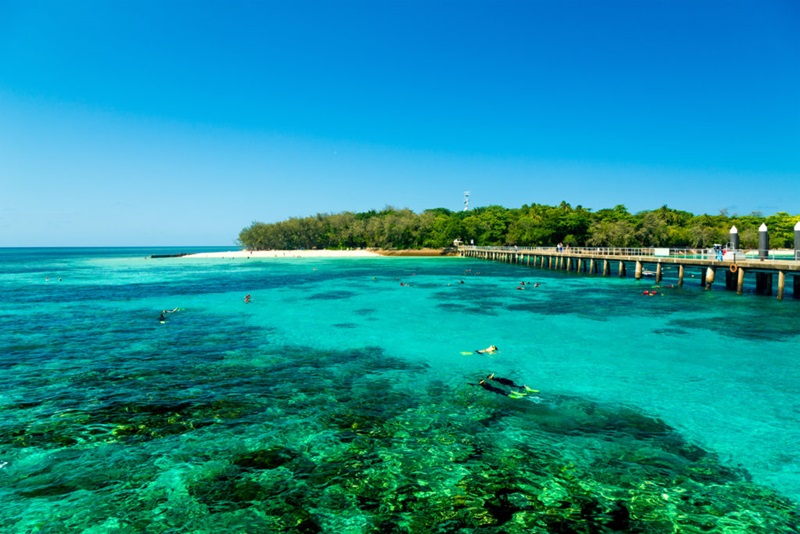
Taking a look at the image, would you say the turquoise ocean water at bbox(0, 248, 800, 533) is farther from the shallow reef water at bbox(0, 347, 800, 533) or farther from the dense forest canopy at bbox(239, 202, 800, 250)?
the dense forest canopy at bbox(239, 202, 800, 250)

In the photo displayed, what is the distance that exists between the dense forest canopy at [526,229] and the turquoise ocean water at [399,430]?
93.8 meters

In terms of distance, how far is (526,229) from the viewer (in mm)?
121062

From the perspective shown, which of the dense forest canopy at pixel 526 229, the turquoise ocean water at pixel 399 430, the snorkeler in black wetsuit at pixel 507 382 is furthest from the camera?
the dense forest canopy at pixel 526 229

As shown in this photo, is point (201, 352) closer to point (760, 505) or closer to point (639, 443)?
point (639, 443)

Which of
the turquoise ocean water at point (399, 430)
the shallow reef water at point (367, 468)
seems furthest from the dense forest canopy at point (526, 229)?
the shallow reef water at point (367, 468)

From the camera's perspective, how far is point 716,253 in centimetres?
4100

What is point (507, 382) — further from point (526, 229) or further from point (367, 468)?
point (526, 229)

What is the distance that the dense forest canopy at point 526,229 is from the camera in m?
112

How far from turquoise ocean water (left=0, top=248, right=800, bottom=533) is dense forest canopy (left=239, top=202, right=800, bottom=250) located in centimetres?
9379

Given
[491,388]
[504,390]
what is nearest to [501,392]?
[504,390]

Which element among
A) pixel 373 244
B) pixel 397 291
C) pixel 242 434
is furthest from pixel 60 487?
pixel 373 244

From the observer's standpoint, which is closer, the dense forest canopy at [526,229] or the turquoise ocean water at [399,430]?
the turquoise ocean water at [399,430]

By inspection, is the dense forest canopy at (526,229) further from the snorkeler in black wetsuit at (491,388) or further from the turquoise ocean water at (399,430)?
the snorkeler in black wetsuit at (491,388)

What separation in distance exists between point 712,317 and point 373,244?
414 ft
